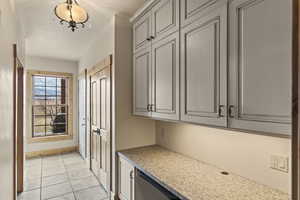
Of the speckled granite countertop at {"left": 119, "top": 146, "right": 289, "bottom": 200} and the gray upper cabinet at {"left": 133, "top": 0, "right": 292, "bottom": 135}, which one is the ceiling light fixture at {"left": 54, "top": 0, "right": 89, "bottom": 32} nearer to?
the gray upper cabinet at {"left": 133, "top": 0, "right": 292, "bottom": 135}

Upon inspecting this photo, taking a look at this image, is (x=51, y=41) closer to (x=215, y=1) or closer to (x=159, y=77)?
(x=159, y=77)

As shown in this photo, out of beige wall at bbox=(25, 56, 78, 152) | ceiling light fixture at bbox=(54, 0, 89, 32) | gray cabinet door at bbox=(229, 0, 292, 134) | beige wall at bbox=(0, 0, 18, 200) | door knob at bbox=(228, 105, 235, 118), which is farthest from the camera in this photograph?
beige wall at bbox=(25, 56, 78, 152)

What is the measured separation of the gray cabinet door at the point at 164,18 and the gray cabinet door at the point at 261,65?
2.02 feet

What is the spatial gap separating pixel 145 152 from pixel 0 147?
4.78 ft

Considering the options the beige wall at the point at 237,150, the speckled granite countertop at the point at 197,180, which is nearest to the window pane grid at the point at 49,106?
the speckled granite countertop at the point at 197,180

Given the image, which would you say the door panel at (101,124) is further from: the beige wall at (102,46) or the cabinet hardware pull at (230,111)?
the cabinet hardware pull at (230,111)

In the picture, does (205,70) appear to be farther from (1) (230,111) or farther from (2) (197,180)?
(2) (197,180)

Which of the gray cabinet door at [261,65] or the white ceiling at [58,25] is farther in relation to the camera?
the white ceiling at [58,25]

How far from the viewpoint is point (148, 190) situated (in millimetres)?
1672

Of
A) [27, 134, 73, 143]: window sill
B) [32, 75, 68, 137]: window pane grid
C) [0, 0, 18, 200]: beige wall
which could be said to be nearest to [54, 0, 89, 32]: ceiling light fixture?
[0, 0, 18, 200]: beige wall

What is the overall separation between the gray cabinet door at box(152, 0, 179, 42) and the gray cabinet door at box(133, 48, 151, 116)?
9.7 inches

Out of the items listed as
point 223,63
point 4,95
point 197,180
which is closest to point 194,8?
point 223,63

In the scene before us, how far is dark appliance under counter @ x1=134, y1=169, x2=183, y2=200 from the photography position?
1.44 m

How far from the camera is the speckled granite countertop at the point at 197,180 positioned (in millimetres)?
1242
